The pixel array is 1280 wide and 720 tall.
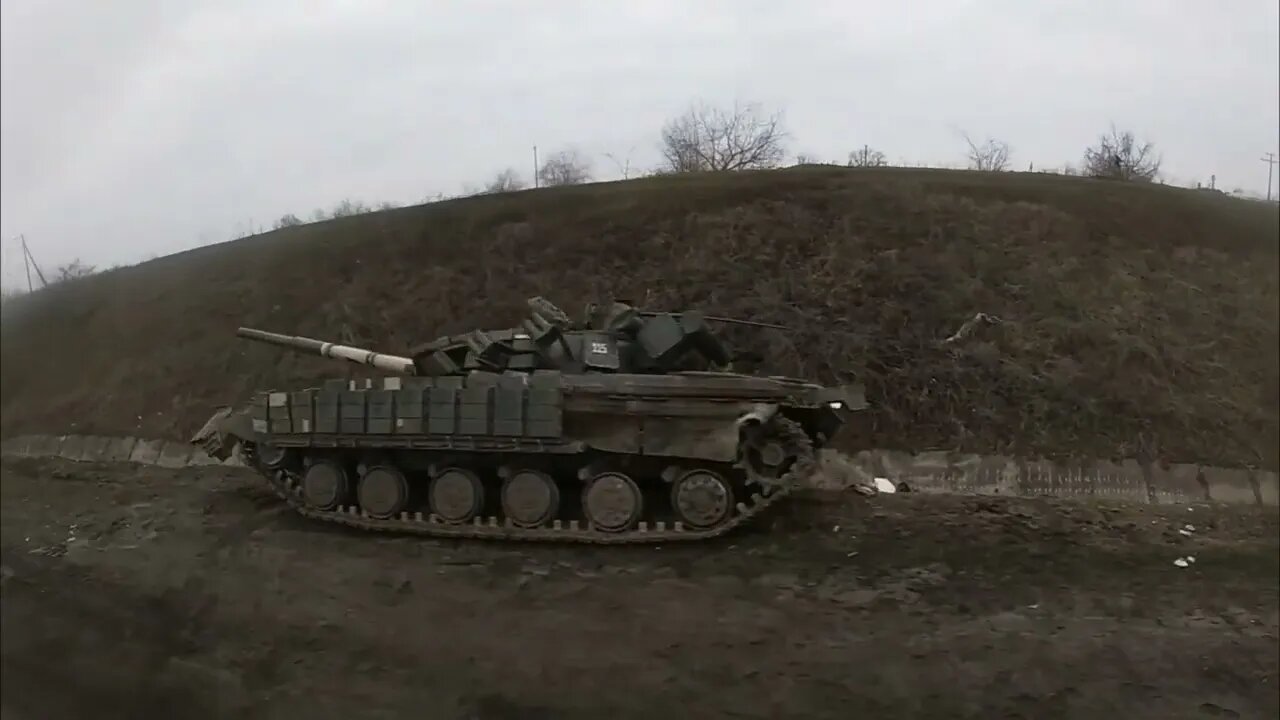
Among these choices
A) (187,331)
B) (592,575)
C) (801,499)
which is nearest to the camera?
(592,575)

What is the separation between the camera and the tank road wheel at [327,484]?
9.36 metres

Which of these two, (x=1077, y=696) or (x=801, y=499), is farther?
(x=801, y=499)

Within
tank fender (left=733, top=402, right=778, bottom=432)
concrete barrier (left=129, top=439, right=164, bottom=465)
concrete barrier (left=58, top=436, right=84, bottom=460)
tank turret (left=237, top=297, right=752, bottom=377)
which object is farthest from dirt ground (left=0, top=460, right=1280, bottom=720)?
concrete barrier (left=58, top=436, right=84, bottom=460)

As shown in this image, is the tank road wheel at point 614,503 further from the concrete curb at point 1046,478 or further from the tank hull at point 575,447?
the concrete curb at point 1046,478

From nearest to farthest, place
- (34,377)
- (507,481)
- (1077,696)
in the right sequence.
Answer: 1. (1077,696)
2. (507,481)
3. (34,377)

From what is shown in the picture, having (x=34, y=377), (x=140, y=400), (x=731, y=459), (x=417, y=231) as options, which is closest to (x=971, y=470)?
(x=731, y=459)

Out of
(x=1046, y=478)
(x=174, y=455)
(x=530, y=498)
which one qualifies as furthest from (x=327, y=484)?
(x=1046, y=478)

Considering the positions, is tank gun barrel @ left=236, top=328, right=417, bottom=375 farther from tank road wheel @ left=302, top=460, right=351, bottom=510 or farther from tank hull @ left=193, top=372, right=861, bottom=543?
tank road wheel @ left=302, top=460, right=351, bottom=510

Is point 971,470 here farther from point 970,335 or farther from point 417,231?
point 417,231

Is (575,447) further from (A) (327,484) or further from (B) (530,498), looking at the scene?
(A) (327,484)

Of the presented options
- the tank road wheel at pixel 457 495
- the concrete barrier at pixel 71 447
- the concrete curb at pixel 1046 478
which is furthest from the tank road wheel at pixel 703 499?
the concrete barrier at pixel 71 447

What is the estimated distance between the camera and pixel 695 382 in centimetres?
824

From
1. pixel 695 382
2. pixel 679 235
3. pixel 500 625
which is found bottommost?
pixel 500 625

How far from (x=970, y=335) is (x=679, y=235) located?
5.23 metres
